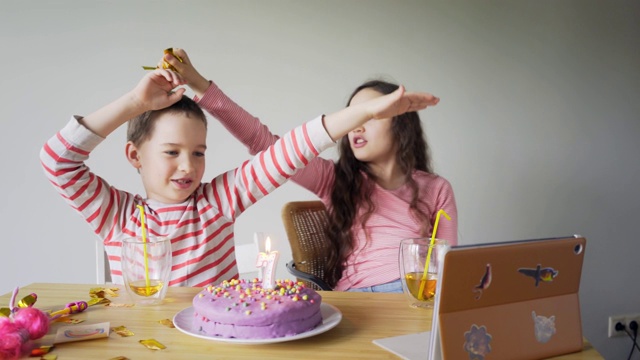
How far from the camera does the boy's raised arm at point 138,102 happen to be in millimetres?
1216

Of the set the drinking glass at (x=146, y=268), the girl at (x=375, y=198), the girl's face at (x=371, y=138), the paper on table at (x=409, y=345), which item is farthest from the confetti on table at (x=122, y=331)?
the girl's face at (x=371, y=138)

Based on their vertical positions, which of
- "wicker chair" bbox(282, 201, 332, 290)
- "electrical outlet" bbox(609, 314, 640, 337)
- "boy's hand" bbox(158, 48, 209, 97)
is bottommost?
"electrical outlet" bbox(609, 314, 640, 337)

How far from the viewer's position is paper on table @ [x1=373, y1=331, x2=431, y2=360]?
2.56 ft

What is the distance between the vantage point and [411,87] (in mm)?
2328

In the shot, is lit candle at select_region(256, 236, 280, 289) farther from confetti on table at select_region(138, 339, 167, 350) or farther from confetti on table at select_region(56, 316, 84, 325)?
confetti on table at select_region(56, 316, 84, 325)

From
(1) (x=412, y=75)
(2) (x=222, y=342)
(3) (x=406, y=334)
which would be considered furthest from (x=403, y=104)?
(1) (x=412, y=75)

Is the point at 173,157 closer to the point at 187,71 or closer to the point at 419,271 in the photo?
the point at 187,71

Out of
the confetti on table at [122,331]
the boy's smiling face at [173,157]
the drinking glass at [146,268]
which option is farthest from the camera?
the boy's smiling face at [173,157]

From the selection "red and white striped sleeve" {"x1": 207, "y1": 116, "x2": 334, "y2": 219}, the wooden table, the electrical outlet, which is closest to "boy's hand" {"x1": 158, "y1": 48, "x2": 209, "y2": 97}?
"red and white striped sleeve" {"x1": 207, "y1": 116, "x2": 334, "y2": 219}

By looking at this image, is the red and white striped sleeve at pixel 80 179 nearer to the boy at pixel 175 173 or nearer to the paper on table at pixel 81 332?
the boy at pixel 175 173

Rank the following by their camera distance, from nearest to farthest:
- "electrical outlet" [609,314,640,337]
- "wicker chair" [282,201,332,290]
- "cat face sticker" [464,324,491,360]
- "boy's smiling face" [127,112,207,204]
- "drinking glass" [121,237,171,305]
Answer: "cat face sticker" [464,324,491,360]
"drinking glass" [121,237,171,305]
"boy's smiling face" [127,112,207,204]
"wicker chair" [282,201,332,290]
"electrical outlet" [609,314,640,337]

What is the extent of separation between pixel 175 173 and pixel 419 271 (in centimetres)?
63

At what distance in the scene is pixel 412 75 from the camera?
2.34 m

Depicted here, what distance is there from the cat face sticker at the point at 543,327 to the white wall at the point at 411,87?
158 cm
